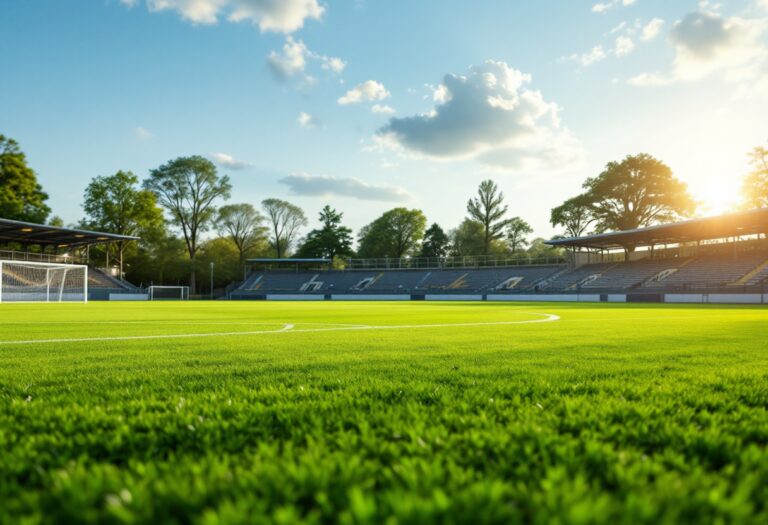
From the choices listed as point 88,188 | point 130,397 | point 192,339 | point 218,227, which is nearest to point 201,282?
point 218,227

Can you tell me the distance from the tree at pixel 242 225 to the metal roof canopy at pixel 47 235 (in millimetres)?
23164

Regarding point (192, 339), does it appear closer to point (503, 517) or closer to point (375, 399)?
point (375, 399)

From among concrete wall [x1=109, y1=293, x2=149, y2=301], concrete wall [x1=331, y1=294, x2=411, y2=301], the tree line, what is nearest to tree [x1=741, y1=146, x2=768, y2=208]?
the tree line

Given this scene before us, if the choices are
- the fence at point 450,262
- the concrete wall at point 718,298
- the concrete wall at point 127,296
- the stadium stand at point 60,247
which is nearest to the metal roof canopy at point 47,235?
the stadium stand at point 60,247

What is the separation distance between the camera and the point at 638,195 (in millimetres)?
55250

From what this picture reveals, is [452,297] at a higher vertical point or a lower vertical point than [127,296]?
lower

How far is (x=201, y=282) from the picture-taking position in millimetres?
71250

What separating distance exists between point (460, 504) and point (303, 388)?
6.62 ft

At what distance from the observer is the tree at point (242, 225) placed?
74.9 meters

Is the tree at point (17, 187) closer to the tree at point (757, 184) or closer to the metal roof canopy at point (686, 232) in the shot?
the metal roof canopy at point (686, 232)

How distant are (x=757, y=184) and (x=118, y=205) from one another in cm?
7770

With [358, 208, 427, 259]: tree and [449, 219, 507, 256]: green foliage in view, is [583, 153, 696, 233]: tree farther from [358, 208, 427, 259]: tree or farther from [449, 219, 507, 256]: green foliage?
[358, 208, 427, 259]: tree

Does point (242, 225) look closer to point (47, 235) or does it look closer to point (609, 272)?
point (47, 235)

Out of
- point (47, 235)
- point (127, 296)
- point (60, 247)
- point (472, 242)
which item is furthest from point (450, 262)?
point (60, 247)
